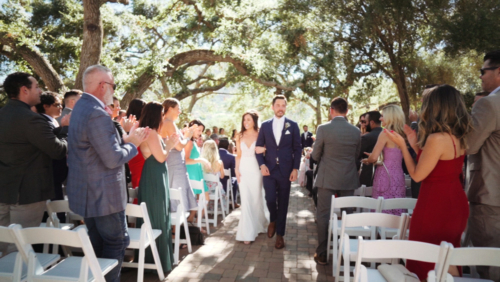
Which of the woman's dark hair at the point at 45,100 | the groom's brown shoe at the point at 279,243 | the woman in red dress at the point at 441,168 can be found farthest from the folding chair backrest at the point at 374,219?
the woman's dark hair at the point at 45,100

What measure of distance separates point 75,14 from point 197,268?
9972 mm

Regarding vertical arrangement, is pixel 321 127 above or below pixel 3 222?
above

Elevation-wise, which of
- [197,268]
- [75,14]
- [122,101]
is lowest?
[197,268]

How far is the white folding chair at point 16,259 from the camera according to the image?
2217mm

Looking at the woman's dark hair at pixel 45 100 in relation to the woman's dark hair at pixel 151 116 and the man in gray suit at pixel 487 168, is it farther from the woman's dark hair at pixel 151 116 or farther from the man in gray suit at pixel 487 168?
the man in gray suit at pixel 487 168

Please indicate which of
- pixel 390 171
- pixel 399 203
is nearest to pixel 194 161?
pixel 390 171

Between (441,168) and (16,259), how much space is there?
3.02 metres

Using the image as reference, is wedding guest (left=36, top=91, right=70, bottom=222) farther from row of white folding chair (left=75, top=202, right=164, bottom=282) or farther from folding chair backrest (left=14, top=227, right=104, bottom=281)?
folding chair backrest (left=14, top=227, right=104, bottom=281)

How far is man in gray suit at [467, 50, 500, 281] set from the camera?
8.24 ft

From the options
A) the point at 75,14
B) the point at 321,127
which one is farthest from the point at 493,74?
the point at 75,14

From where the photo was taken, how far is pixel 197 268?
398 cm

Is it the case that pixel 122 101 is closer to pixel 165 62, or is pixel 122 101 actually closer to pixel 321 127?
pixel 165 62

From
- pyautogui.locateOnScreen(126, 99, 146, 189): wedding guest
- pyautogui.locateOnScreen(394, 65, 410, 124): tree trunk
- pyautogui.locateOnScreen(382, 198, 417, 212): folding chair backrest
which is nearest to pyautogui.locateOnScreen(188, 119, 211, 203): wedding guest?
pyautogui.locateOnScreen(126, 99, 146, 189): wedding guest

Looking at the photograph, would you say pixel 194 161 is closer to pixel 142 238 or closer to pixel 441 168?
pixel 142 238
